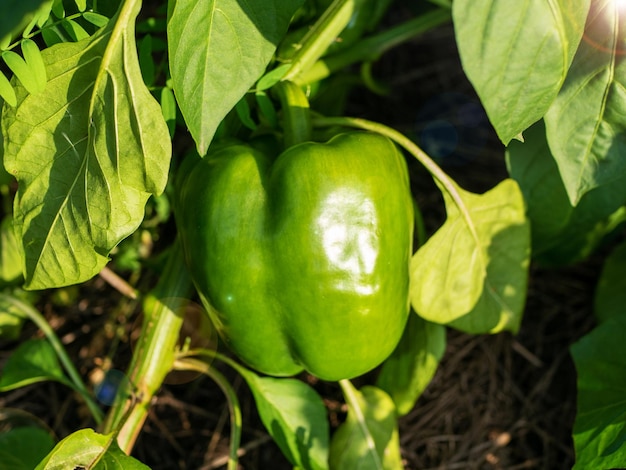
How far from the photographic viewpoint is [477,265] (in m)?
1.02

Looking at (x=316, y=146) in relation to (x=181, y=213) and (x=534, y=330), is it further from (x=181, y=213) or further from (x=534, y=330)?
(x=534, y=330)

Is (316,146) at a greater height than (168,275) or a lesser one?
greater

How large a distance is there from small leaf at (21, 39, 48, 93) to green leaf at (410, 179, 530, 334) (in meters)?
0.53

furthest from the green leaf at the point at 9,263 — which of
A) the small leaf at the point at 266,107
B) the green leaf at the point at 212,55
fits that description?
the green leaf at the point at 212,55

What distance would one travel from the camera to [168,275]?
42.2 inches

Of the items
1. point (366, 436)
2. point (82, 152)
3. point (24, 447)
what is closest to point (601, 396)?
point (366, 436)

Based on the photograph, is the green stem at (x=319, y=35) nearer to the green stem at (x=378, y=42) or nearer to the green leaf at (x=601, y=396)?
the green stem at (x=378, y=42)

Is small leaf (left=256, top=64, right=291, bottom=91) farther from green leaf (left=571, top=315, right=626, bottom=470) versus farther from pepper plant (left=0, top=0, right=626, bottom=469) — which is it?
green leaf (left=571, top=315, right=626, bottom=470)

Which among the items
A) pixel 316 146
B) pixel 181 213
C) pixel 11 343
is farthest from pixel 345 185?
pixel 11 343

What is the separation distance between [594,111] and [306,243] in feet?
1.18

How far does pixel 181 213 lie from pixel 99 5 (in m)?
0.28

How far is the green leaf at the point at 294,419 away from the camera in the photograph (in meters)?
1.04

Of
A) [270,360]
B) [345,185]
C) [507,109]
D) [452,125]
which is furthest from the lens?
[452,125]

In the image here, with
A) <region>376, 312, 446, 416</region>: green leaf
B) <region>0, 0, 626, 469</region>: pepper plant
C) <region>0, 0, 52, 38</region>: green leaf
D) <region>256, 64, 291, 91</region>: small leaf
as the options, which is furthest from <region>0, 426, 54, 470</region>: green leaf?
<region>0, 0, 52, 38</region>: green leaf
